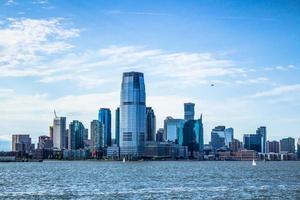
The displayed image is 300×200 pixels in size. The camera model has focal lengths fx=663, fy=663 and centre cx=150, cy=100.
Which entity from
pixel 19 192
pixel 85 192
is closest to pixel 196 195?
pixel 85 192

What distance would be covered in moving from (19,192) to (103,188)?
16175 millimetres

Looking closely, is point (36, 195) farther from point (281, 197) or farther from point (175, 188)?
point (281, 197)

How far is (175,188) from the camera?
4761 inches

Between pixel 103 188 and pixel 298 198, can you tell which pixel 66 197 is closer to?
pixel 103 188

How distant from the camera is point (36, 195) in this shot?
104500 millimetres

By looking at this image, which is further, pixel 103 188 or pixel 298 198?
pixel 103 188

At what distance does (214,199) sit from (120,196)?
14.8m

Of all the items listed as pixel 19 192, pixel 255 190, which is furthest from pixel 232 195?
pixel 19 192

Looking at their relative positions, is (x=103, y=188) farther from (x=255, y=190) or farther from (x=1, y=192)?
(x=255, y=190)

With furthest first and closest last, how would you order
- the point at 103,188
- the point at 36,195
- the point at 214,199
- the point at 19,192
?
the point at 103,188 → the point at 19,192 → the point at 36,195 → the point at 214,199

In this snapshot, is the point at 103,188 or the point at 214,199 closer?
the point at 214,199

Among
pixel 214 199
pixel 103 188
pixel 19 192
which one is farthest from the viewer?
pixel 103 188

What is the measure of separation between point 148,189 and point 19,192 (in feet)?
74.2

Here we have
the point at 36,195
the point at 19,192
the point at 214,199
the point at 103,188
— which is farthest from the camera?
the point at 103,188
